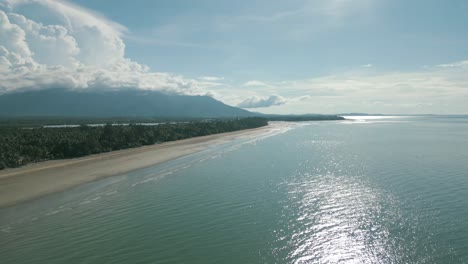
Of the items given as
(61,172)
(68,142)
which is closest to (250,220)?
(61,172)

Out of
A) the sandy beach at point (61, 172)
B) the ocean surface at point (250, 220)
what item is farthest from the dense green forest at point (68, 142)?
the ocean surface at point (250, 220)

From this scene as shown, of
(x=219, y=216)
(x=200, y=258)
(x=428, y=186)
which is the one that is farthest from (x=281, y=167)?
(x=200, y=258)

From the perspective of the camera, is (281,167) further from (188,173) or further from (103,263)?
(103,263)

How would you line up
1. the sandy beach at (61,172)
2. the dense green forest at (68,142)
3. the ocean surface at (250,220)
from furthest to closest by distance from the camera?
the dense green forest at (68,142) → the sandy beach at (61,172) → the ocean surface at (250,220)

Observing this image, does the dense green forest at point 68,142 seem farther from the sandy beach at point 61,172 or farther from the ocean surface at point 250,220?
the ocean surface at point 250,220

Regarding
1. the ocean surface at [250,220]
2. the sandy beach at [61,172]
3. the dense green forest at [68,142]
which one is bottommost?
the ocean surface at [250,220]

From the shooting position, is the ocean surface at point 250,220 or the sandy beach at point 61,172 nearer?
the ocean surface at point 250,220

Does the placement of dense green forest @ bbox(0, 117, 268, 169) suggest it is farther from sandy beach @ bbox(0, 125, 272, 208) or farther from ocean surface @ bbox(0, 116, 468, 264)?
ocean surface @ bbox(0, 116, 468, 264)

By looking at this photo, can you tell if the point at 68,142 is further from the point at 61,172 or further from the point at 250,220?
the point at 250,220
